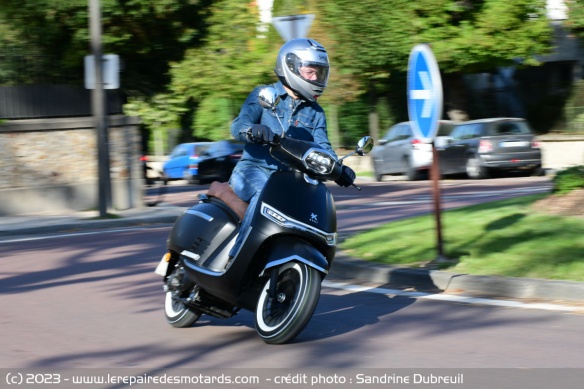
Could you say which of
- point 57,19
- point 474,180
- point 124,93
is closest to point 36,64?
point 57,19

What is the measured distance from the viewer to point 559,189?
40.7ft

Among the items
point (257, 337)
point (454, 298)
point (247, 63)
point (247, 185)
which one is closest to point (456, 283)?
point (454, 298)

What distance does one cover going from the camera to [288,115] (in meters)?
6.95

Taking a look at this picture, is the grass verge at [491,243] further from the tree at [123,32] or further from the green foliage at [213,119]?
the green foliage at [213,119]

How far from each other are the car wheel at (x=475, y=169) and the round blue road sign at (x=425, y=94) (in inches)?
631


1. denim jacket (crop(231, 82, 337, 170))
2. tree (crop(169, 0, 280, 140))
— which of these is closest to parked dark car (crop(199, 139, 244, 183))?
tree (crop(169, 0, 280, 140))

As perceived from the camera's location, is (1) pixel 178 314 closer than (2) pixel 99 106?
Yes

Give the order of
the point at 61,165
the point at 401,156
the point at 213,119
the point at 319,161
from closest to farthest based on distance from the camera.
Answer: the point at 319,161
the point at 61,165
the point at 401,156
the point at 213,119

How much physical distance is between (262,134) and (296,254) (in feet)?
2.47

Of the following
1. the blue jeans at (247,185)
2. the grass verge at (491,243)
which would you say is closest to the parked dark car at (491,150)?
the grass verge at (491,243)

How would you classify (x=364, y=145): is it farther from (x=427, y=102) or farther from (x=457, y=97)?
(x=457, y=97)

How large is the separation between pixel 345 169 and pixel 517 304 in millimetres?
2103

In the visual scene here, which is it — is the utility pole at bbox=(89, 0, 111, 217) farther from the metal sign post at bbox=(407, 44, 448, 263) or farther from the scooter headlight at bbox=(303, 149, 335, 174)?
the scooter headlight at bbox=(303, 149, 335, 174)

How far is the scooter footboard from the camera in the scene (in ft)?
→ 20.7
